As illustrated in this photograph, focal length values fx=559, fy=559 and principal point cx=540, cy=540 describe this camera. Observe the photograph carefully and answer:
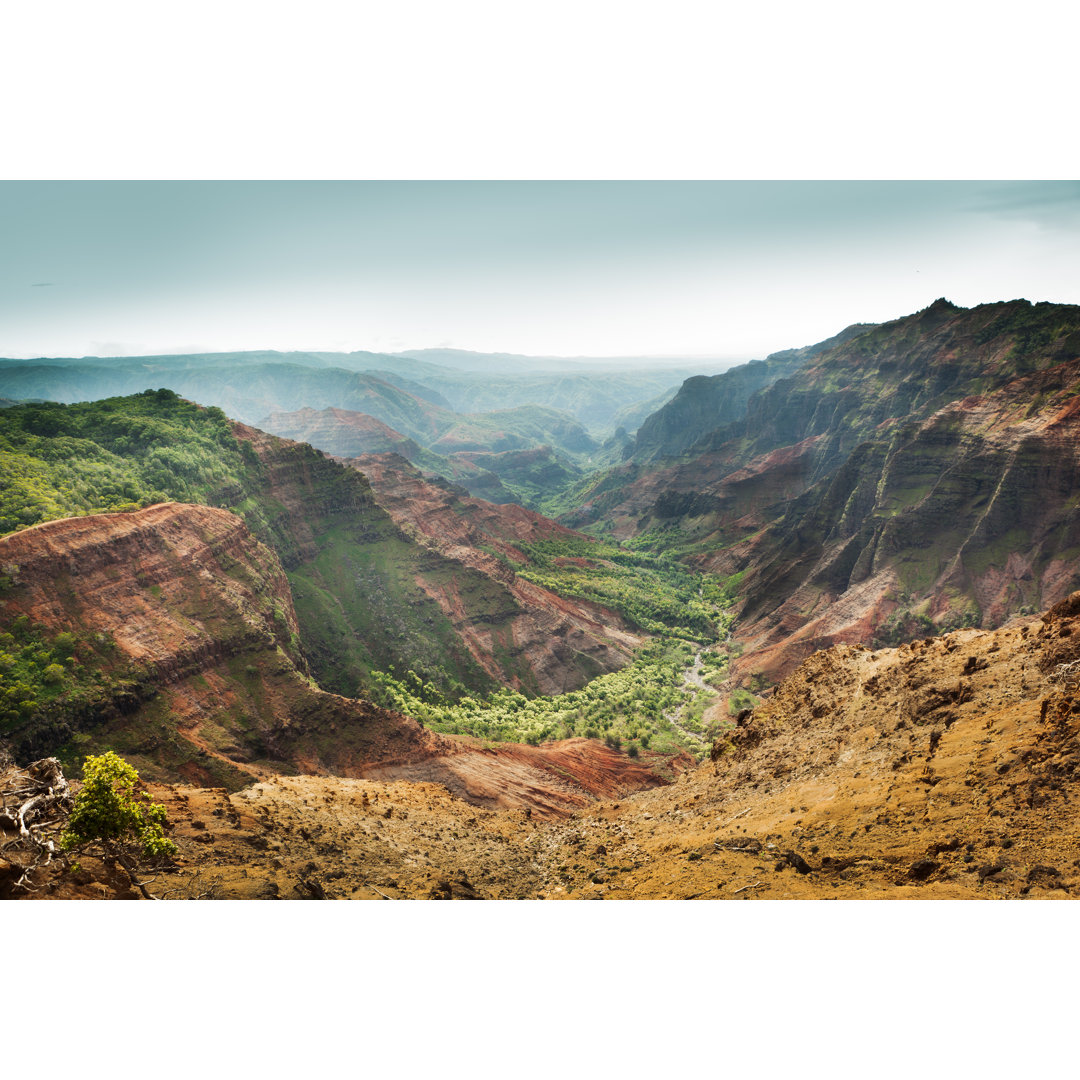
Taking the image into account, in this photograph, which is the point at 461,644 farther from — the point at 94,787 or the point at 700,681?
the point at 94,787

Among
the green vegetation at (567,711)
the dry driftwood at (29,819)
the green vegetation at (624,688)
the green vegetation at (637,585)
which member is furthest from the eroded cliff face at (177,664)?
the green vegetation at (637,585)

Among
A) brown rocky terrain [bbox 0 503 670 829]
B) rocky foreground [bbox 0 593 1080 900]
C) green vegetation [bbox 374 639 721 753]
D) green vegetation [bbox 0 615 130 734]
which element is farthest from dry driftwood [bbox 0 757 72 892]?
green vegetation [bbox 374 639 721 753]

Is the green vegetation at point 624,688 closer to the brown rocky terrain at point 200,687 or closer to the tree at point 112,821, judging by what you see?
the brown rocky terrain at point 200,687

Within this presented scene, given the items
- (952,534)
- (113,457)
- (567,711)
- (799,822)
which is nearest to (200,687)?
(113,457)

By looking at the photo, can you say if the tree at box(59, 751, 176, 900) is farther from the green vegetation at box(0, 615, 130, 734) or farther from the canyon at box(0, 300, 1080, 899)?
the green vegetation at box(0, 615, 130, 734)

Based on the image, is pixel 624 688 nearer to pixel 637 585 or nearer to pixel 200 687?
pixel 637 585
